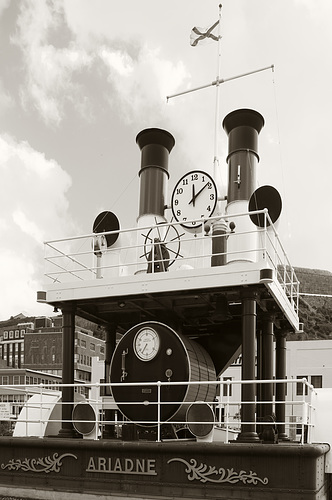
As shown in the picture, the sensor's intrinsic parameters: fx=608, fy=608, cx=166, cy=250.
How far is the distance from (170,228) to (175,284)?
123 inches

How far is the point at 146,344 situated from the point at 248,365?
2.29 meters

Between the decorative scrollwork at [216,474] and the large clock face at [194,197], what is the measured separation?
626cm

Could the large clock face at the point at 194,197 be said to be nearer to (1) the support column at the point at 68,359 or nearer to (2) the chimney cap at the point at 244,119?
(2) the chimney cap at the point at 244,119

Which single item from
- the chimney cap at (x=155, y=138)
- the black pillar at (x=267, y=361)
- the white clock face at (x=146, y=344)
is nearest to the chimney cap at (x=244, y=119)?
the chimney cap at (x=155, y=138)

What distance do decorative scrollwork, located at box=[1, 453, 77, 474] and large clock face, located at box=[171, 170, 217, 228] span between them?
6.25 m

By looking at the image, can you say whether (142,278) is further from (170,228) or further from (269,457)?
(269,457)

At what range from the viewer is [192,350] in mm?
13281

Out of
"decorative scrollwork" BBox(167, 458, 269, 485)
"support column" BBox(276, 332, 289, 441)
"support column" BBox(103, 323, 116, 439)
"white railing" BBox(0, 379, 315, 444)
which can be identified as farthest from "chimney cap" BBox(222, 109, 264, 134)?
"decorative scrollwork" BBox(167, 458, 269, 485)

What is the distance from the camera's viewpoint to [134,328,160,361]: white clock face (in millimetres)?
12797

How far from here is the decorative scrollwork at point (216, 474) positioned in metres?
9.75

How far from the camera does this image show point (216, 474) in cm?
997

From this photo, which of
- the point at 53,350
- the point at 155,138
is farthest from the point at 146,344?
the point at 53,350

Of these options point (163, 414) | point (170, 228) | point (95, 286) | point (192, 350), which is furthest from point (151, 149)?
point (163, 414)

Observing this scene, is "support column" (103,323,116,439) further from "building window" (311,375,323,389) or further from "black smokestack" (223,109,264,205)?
"building window" (311,375,323,389)
